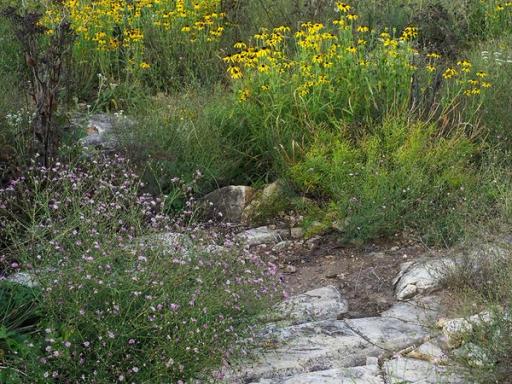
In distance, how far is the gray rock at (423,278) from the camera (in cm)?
535

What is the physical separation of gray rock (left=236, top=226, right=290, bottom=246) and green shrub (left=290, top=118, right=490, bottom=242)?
1.17 ft

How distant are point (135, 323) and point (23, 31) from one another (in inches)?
109

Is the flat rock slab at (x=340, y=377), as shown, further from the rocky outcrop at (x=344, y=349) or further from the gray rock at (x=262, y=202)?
the gray rock at (x=262, y=202)

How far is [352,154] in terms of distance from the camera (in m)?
6.57

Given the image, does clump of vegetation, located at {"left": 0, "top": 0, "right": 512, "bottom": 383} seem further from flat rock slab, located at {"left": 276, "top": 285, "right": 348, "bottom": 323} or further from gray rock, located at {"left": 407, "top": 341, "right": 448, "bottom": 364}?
gray rock, located at {"left": 407, "top": 341, "right": 448, "bottom": 364}

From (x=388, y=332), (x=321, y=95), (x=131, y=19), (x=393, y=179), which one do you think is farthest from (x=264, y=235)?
(x=131, y=19)

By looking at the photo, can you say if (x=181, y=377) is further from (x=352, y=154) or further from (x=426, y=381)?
(x=352, y=154)

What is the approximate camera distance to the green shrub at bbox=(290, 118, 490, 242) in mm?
6156

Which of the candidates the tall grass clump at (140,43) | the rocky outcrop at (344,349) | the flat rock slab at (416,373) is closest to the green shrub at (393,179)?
the rocky outcrop at (344,349)

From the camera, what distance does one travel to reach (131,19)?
9.28 metres

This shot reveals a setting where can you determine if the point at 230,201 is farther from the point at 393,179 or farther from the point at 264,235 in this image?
the point at 393,179

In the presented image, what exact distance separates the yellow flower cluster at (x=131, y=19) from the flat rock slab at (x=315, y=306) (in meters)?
3.72

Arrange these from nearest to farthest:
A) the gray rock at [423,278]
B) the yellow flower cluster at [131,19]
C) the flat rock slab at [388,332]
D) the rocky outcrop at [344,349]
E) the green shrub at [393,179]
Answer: the rocky outcrop at [344,349] → the flat rock slab at [388,332] → the gray rock at [423,278] → the green shrub at [393,179] → the yellow flower cluster at [131,19]

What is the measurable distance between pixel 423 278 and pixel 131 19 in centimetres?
496
